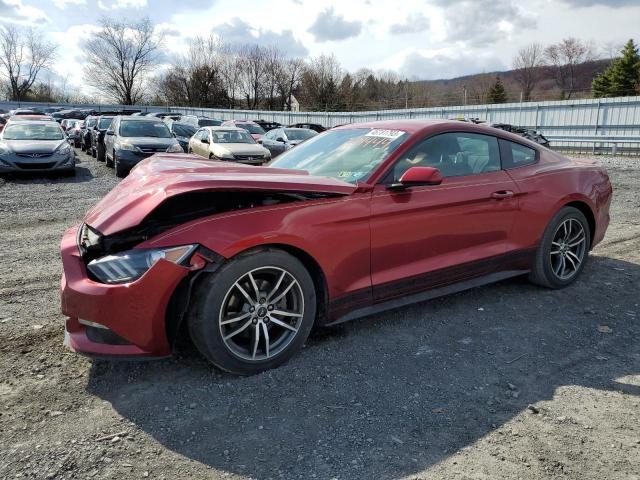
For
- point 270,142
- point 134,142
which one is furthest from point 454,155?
point 270,142

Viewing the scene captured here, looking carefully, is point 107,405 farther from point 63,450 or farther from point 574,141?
point 574,141

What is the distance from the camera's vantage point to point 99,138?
648 inches

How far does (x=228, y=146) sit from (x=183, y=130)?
7.18m

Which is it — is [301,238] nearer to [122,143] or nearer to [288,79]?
[122,143]

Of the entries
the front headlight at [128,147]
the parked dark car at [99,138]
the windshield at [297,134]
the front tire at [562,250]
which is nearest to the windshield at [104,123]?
the parked dark car at [99,138]

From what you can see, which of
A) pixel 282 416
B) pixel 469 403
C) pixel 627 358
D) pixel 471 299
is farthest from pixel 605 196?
pixel 282 416

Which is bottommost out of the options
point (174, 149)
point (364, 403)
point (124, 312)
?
point (364, 403)

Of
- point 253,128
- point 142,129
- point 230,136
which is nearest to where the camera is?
point 142,129

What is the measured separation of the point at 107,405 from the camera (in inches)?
108

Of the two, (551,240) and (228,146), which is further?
Result: (228,146)

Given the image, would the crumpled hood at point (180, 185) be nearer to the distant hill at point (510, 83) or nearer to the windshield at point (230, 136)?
the windshield at point (230, 136)

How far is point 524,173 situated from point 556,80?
75.5m

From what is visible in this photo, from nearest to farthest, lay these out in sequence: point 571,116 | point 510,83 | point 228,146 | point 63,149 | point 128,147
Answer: point 63,149
point 128,147
point 228,146
point 571,116
point 510,83

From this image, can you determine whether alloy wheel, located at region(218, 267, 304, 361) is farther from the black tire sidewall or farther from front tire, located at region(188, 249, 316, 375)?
the black tire sidewall
